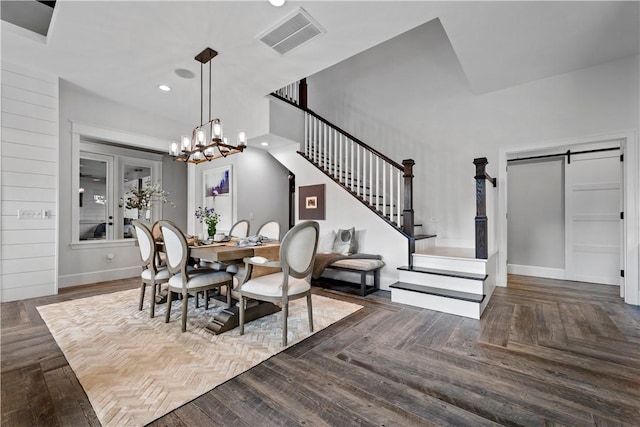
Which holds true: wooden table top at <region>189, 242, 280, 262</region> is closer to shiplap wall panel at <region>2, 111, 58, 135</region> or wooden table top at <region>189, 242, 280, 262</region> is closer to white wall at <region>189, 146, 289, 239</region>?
white wall at <region>189, 146, 289, 239</region>

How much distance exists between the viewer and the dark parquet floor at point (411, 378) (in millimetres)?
1523

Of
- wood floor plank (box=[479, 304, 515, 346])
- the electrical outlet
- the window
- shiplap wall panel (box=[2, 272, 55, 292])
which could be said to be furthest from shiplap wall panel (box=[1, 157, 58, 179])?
wood floor plank (box=[479, 304, 515, 346])

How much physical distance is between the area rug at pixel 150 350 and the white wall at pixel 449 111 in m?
2.89

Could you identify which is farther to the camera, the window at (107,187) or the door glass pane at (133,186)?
the door glass pane at (133,186)

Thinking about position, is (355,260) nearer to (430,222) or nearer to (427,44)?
(430,222)

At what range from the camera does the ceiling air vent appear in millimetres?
2744

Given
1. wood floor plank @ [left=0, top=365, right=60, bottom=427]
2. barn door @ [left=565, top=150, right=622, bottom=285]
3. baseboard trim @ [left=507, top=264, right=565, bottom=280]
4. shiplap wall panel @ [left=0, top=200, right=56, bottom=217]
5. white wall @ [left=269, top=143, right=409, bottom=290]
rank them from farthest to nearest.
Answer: baseboard trim @ [left=507, top=264, right=565, bottom=280] < barn door @ [left=565, top=150, right=622, bottom=285] < white wall @ [left=269, top=143, right=409, bottom=290] < shiplap wall panel @ [left=0, top=200, right=56, bottom=217] < wood floor plank @ [left=0, top=365, right=60, bottom=427]

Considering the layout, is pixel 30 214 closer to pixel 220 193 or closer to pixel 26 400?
pixel 220 193

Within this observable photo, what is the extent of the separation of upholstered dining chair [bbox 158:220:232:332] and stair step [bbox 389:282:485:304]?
220cm

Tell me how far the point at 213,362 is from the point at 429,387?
60.5 inches

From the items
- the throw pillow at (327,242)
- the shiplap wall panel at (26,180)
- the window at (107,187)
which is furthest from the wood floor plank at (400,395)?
the window at (107,187)

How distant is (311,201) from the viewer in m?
5.09

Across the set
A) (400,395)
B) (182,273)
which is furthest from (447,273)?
(182,273)

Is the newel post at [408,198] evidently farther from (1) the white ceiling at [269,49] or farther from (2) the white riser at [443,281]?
(1) the white ceiling at [269,49]
